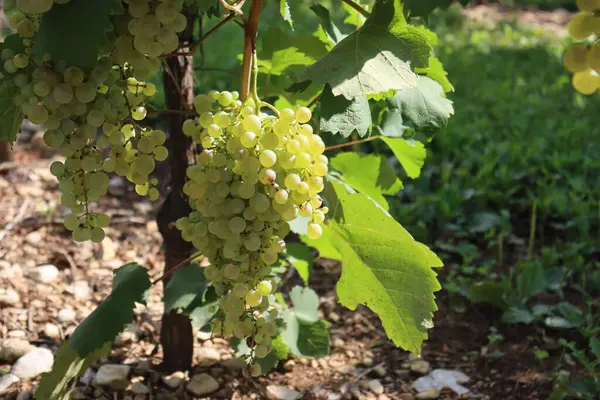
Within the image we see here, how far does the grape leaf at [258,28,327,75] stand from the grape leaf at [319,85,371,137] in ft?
0.82

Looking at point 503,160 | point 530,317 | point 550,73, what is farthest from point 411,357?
point 550,73

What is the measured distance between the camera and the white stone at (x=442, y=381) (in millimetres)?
1673

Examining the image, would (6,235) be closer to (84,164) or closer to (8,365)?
(8,365)

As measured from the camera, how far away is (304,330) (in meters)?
1.60

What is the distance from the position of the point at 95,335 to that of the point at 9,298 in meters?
0.82

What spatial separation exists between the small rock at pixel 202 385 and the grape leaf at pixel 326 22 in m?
0.81

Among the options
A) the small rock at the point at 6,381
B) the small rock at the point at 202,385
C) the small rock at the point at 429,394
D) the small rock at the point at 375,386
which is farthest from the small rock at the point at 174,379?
the small rock at the point at 429,394

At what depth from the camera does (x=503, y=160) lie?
280 centimetres

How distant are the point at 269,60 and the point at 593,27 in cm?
79

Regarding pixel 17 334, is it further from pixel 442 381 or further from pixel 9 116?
pixel 442 381

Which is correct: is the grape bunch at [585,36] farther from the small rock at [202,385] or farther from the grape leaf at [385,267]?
the small rock at [202,385]

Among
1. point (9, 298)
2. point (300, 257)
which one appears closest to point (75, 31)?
point (300, 257)

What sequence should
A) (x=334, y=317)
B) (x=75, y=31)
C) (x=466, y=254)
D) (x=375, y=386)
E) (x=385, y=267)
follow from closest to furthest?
(x=75, y=31), (x=385, y=267), (x=375, y=386), (x=334, y=317), (x=466, y=254)

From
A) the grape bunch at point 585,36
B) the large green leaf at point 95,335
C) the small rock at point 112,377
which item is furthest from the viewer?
the small rock at point 112,377
